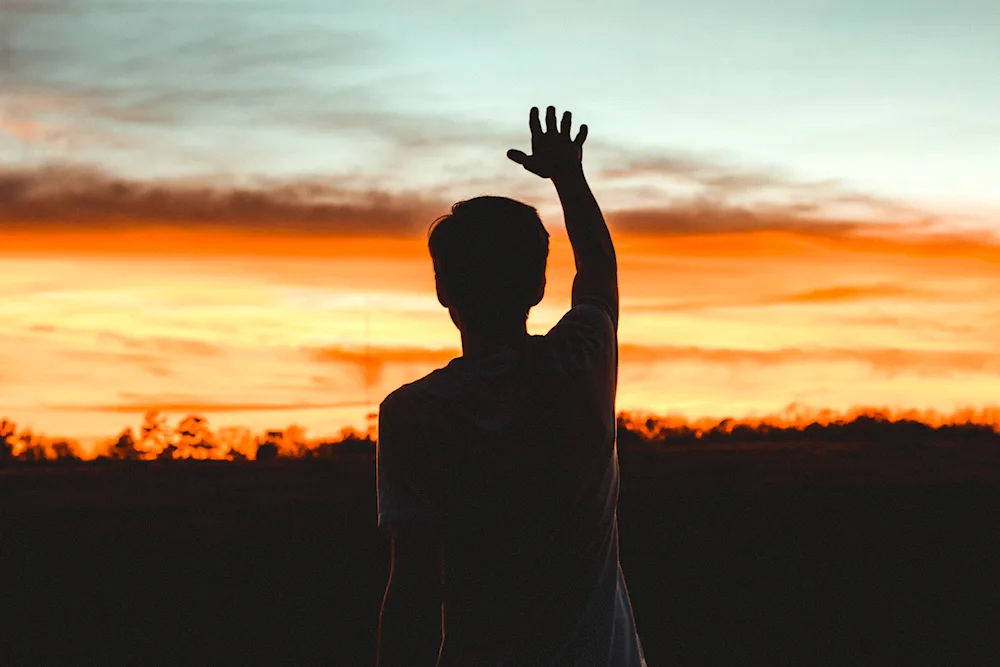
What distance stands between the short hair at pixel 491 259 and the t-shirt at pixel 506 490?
8 cm

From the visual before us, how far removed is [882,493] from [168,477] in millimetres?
15686

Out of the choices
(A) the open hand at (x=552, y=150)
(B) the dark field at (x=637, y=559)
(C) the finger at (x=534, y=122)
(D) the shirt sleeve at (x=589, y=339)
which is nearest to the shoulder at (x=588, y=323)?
(D) the shirt sleeve at (x=589, y=339)

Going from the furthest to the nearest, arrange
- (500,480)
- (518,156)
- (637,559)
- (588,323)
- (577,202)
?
(637,559) → (518,156) → (577,202) → (588,323) → (500,480)

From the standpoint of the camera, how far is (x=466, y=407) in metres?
1.58

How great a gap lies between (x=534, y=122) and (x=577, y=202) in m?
0.26

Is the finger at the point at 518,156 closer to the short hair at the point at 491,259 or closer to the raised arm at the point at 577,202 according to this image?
the raised arm at the point at 577,202

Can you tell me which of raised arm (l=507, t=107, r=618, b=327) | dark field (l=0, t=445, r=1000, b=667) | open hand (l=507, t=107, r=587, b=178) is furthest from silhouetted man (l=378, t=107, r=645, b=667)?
dark field (l=0, t=445, r=1000, b=667)

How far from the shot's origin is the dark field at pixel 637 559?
48.2ft

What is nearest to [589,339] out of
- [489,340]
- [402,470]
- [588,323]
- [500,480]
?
[588,323]

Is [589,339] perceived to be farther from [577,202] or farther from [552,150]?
[552,150]

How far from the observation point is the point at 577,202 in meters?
1.92

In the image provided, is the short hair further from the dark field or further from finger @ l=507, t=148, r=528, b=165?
the dark field

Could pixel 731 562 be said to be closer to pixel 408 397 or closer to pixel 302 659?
pixel 302 659

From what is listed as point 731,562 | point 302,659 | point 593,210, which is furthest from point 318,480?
point 593,210
